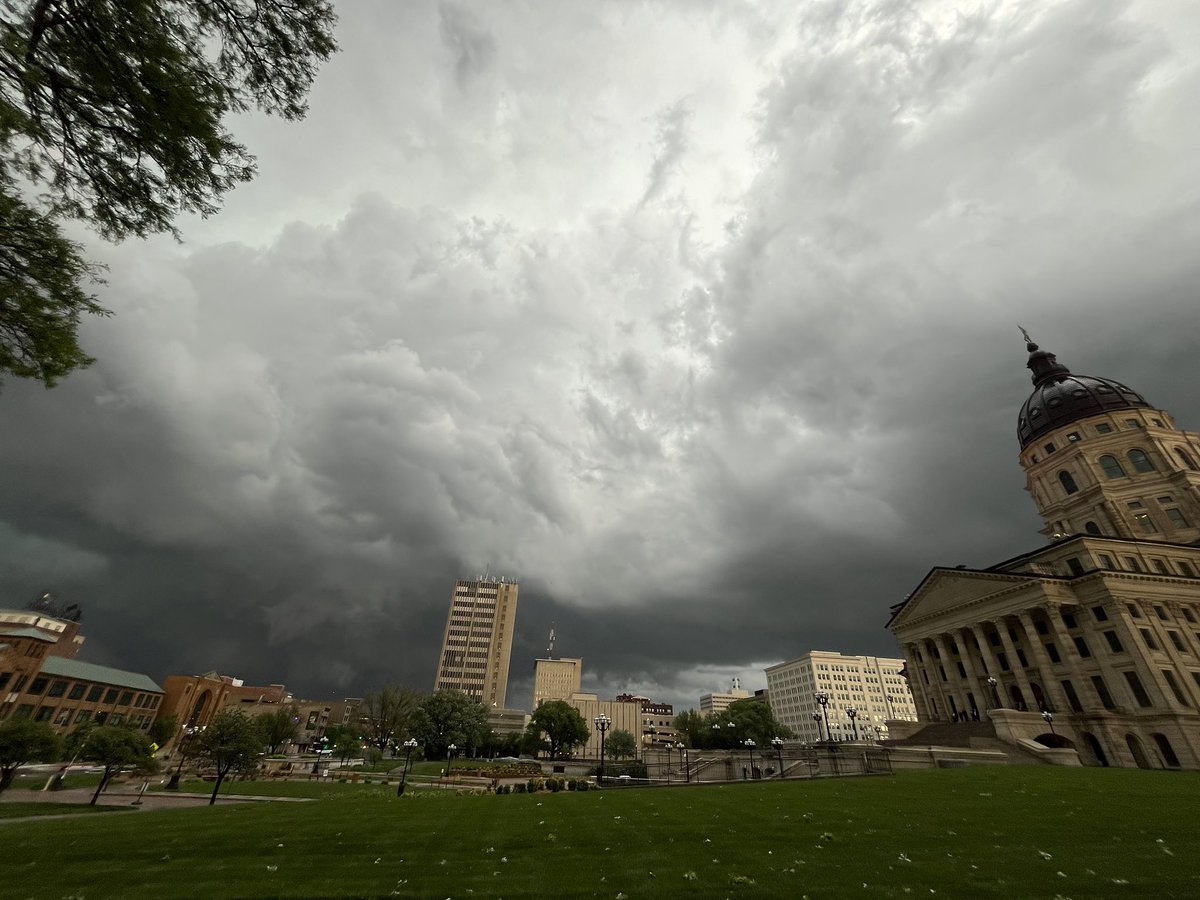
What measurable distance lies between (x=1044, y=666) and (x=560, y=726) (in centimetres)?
7504

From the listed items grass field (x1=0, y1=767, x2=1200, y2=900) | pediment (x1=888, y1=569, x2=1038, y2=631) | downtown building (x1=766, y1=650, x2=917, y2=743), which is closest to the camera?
grass field (x1=0, y1=767, x2=1200, y2=900)

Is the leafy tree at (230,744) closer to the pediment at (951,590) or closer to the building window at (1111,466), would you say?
the pediment at (951,590)

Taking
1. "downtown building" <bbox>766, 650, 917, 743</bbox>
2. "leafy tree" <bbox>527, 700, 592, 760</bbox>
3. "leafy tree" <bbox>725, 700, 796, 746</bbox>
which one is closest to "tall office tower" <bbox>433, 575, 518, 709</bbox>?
"leafy tree" <bbox>527, 700, 592, 760</bbox>

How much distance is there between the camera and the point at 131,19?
909 cm

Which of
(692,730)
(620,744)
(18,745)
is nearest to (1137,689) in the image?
(692,730)

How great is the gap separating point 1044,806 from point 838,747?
3861 cm

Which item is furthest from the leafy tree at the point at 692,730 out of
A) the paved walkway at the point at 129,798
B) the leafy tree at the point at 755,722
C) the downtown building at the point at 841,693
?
the paved walkway at the point at 129,798

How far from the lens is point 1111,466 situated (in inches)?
2820

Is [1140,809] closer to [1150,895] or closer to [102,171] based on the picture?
[1150,895]

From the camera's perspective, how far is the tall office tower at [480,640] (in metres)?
156

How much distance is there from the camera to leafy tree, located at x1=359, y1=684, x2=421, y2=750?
86125 mm

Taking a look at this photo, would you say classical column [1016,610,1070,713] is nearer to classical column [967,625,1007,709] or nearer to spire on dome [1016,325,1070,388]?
classical column [967,625,1007,709]

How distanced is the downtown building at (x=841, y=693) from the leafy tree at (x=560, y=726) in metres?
103

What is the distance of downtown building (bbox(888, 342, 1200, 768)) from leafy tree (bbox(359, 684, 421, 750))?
263 feet
